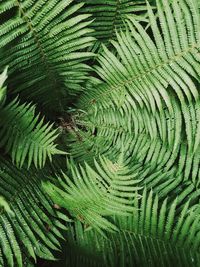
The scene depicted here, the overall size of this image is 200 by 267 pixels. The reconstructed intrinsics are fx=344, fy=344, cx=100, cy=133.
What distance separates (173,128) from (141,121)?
0.66 feet

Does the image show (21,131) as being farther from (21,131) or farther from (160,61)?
(160,61)

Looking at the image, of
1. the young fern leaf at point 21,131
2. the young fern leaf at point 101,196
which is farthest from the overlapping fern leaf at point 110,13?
the young fern leaf at point 101,196

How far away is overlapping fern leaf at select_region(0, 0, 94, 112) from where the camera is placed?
1.75 m

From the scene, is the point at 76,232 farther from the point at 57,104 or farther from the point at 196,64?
the point at 196,64

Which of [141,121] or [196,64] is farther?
[141,121]

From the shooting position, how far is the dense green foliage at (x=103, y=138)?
5.53 feet

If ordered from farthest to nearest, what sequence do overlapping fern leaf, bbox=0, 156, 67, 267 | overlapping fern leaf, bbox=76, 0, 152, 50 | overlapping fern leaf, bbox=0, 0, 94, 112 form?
overlapping fern leaf, bbox=76, 0, 152, 50, overlapping fern leaf, bbox=0, 0, 94, 112, overlapping fern leaf, bbox=0, 156, 67, 267

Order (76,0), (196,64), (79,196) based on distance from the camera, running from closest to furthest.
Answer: (79,196) < (196,64) < (76,0)

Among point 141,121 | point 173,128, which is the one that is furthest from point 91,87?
point 173,128

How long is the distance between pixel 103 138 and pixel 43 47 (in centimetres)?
68

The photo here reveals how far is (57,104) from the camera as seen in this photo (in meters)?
2.33

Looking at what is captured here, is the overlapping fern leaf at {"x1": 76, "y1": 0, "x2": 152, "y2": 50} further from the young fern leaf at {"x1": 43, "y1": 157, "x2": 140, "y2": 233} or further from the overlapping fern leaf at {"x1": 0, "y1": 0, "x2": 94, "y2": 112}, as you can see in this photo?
the young fern leaf at {"x1": 43, "y1": 157, "x2": 140, "y2": 233}

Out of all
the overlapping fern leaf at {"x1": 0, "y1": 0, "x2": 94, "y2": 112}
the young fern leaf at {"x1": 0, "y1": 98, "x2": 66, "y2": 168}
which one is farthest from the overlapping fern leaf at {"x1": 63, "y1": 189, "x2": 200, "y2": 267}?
the overlapping fern leaf at {"x1": 0, "y1": 0, "x2": 94, "y2": 112}

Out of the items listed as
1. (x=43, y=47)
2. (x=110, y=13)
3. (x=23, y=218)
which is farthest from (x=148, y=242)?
(x=110, y=13)
